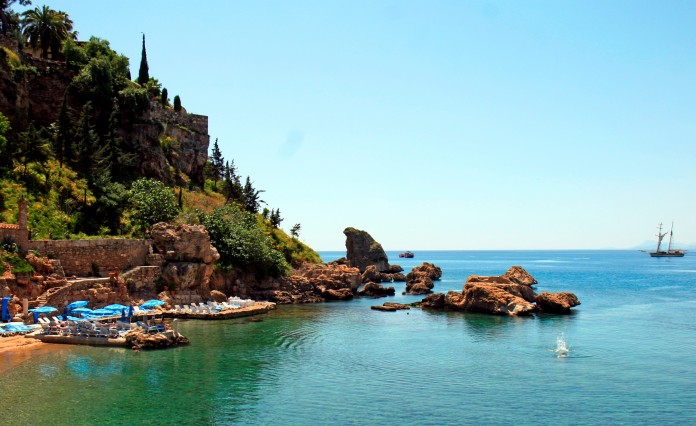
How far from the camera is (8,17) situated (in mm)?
61562

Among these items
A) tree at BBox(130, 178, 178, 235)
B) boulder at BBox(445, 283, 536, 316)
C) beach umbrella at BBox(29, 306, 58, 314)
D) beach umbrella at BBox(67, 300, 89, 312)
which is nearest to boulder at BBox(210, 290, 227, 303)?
tree at BBox(130, 178, 178, 235)

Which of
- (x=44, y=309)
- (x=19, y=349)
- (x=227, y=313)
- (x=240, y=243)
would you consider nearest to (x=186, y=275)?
(x=227, y=313)

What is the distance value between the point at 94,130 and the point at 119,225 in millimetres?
13666

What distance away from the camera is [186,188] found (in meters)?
69.8

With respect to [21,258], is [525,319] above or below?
below

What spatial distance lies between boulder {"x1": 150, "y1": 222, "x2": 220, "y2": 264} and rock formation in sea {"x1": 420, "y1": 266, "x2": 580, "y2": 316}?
23.5 meters

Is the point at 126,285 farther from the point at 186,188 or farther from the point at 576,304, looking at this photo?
the point at 576,304

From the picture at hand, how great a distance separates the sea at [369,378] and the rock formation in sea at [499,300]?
623 cm

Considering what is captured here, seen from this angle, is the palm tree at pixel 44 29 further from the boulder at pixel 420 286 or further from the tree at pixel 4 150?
the boulder at pixel 420 286

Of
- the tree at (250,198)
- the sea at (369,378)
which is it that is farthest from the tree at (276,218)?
the sea at (369,378)

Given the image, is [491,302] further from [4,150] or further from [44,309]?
[4,150]

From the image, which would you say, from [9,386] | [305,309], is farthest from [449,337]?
[9,386]

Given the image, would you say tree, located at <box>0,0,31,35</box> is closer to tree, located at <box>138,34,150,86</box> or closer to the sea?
tree, located at <box>138,34,150,86</box>

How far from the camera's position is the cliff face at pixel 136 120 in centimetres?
5300
